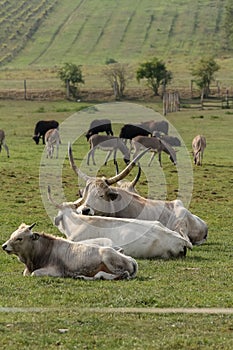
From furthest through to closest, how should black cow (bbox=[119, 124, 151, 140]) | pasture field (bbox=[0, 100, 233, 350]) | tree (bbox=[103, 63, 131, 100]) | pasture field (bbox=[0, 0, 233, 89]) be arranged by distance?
1. pasture field (bbox=[0, 0, 233, 89])
2. tree (bbox=[103, 63, 131, 100])
3. black cow (bbox=[119, 124, 151, 140])
4. pasture field (bbox=[0, 100, 233, 350])

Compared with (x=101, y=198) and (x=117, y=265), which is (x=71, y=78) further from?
(x=117, y=265)

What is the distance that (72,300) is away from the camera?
942cm

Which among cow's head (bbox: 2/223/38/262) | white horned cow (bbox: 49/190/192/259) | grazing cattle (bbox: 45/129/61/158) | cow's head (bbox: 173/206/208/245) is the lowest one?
grazing cattle (bbox: 45/129/61/158)

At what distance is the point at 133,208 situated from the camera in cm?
1437

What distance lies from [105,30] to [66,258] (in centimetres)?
10188

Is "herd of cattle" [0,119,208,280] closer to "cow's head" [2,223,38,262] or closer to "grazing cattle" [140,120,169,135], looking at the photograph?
"cow's head" [2,223,38,262]

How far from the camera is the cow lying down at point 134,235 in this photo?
12500mm

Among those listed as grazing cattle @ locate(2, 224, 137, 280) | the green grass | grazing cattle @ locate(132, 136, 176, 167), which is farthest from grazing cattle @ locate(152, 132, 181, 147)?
the green grass

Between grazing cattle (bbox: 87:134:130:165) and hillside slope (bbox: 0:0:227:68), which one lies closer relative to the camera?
grazing cattle (bbox: 87:134:130:165)

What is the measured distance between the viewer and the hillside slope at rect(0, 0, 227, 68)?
327ft

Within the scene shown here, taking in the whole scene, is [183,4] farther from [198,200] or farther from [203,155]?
[198,200]

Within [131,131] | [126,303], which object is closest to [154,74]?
[131,131]

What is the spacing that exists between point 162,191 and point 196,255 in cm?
943

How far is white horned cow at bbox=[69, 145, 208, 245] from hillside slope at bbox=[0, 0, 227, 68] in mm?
78920
